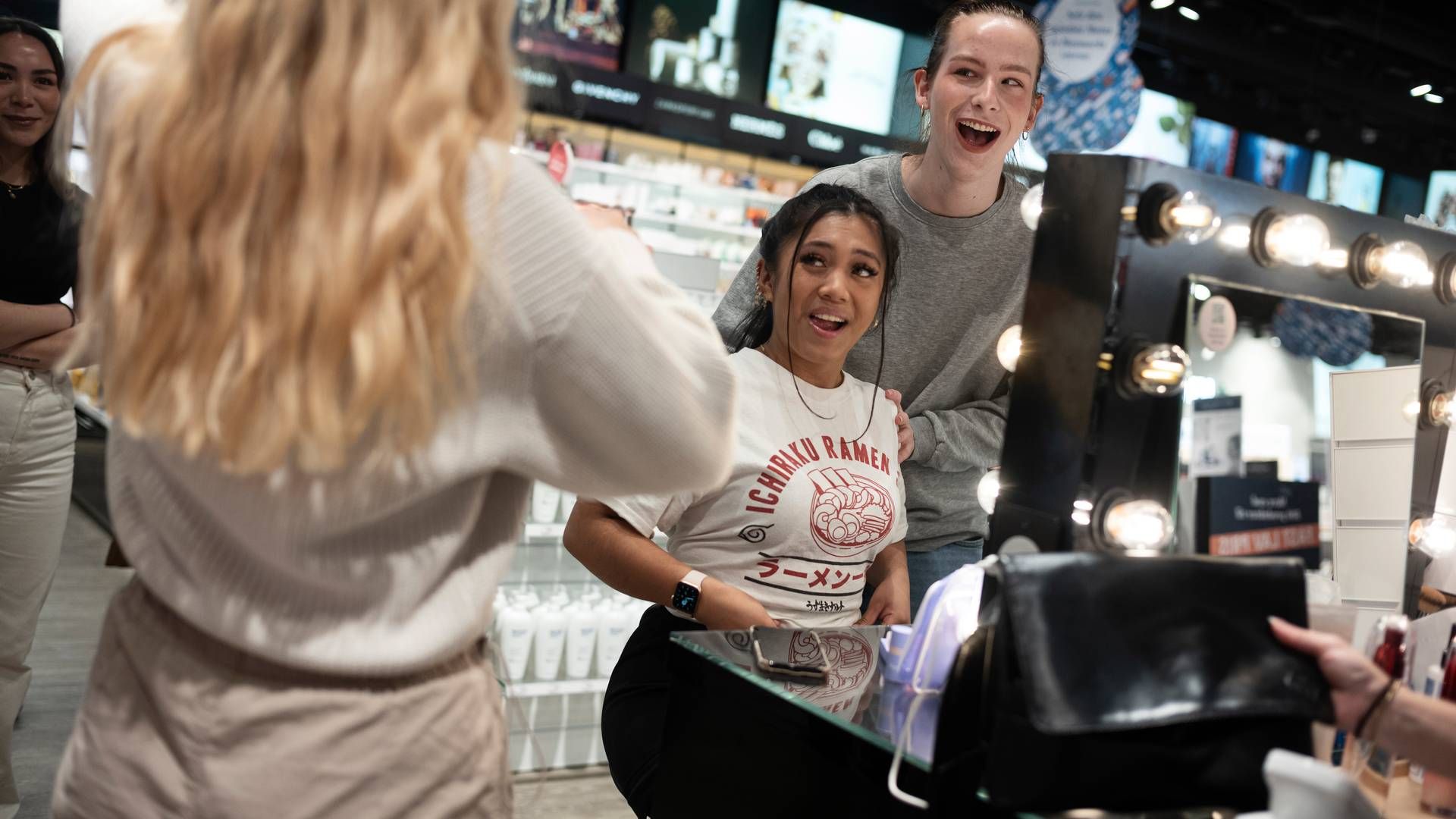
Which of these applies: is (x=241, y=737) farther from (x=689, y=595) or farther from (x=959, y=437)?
(x=959, y=437)

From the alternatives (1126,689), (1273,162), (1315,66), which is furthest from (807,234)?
(1273,162)

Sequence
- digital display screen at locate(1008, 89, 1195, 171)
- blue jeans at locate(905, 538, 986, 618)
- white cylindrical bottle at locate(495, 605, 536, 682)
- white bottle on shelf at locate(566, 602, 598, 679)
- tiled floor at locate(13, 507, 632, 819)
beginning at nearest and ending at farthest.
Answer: blue jeans at locate(905, 538, 986, 618), tiled floor at locate(13, 507, 632, 819), white cylindrical bottle at locate(495, 605, 536, 682), white bottle on shelf at locate(566, 602, 598, 679), digital display screen at locate(1008, 89, 1195, 171)

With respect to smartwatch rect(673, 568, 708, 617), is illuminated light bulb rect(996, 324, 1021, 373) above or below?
above

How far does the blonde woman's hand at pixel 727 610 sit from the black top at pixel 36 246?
193 cm

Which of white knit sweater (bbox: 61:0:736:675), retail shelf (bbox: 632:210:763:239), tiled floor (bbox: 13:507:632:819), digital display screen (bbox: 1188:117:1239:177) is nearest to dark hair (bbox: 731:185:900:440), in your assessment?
white knit sweater (bbox: 61:0:736:675)

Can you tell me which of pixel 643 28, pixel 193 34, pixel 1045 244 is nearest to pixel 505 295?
pixel 193 34

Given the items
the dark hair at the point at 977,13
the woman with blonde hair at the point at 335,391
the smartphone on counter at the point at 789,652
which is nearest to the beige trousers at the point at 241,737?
the woman with blonde hair at the point at 335,391

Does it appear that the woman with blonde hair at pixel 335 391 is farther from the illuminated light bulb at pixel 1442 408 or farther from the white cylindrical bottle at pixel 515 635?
the white cylindrical bottle at pixel 515 635

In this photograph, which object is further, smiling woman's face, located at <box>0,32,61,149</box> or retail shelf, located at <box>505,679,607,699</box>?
retail shelf, located at <box>505,679,607,699</box>

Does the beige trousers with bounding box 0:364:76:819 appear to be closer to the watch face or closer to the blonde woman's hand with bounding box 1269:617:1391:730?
the watch face

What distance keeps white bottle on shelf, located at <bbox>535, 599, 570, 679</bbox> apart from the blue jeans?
1657 millimetres

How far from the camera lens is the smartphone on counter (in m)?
1.48

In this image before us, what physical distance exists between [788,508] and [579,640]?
77.9 inches

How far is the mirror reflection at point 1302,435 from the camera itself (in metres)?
1.37
